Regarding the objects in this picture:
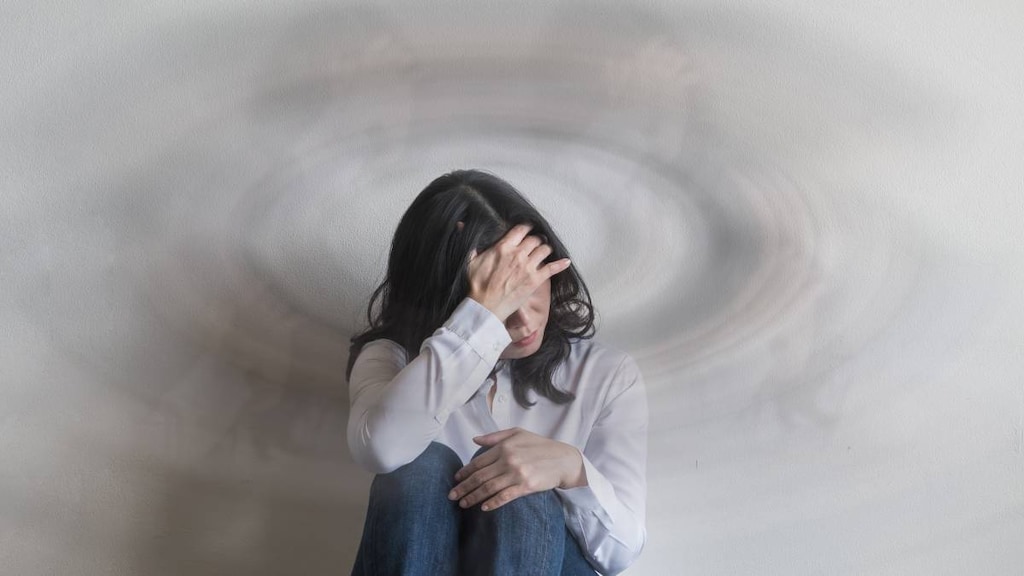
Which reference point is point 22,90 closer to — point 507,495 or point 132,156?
point 132,156

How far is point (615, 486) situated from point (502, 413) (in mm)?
129

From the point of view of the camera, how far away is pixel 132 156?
1.02 meters

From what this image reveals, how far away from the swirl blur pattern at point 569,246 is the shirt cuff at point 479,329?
0.23 meters

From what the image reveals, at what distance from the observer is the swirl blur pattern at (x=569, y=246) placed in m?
0.99

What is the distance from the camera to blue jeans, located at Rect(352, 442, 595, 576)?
0.74 meters

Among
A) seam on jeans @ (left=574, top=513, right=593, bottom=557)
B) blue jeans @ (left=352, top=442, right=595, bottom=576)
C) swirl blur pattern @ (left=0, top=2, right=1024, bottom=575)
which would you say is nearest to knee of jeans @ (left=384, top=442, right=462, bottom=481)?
blue jeans @ (left=352, top=442, right=595, bottom=576)

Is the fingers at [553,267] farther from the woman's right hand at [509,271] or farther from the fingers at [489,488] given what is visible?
the fingers at [489,488]

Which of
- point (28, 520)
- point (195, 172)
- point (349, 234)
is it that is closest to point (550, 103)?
point (349, 234)

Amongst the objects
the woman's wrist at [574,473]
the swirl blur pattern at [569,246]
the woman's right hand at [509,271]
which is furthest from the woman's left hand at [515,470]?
the swirl blur pattern at [569,246]

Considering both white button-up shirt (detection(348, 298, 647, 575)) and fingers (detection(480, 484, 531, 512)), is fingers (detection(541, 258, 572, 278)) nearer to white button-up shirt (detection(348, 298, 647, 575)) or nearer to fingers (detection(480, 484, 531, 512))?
white button-up shirt (detection(348, 298, 647, 575))

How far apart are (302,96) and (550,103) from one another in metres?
0.25

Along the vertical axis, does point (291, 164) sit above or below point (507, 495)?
above

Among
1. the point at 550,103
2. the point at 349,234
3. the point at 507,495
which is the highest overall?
the point at 550,103

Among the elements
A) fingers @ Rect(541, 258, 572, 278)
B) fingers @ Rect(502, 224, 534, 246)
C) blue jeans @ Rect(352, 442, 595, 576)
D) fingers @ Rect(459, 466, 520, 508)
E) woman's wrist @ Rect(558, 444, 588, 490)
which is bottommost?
blue jeans @ Rect(352, 442, 595, 576)
